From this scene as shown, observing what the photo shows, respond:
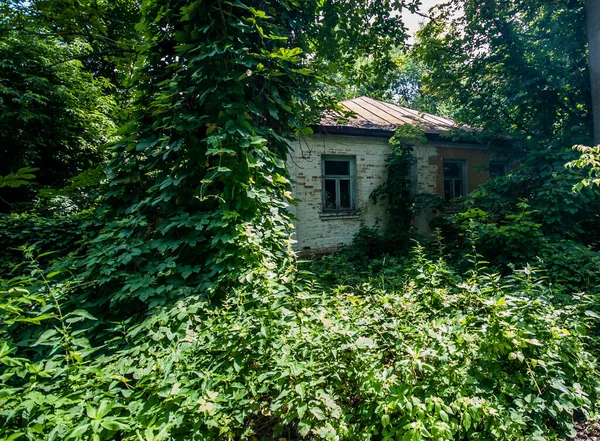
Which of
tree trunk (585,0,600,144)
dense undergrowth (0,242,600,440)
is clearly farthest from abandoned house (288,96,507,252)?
dense undergrowth (0,242,600,440)

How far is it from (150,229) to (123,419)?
83.5 inches

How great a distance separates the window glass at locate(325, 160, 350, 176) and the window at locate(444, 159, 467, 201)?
4.11 metres

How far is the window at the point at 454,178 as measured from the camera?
441 inches

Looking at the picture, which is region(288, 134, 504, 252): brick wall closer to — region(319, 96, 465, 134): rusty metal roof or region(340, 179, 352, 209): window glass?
region(340, 179, 352, 209): window glass

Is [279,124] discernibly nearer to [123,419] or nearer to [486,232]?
[123,419]

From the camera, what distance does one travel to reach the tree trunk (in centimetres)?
640

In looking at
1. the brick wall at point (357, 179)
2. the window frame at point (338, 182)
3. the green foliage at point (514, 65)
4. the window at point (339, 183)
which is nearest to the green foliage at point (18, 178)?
the brick wall at point (357, 179)

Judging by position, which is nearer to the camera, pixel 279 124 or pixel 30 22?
pixel 279 124

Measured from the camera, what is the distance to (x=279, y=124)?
3863mm

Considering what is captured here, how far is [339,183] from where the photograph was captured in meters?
9.48

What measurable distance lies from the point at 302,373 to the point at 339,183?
8.10 metres

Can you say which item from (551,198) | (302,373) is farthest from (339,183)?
(302,373)

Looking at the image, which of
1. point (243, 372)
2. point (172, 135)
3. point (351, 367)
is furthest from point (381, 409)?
point (172, 135)

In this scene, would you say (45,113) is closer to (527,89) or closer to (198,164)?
(198,164)
